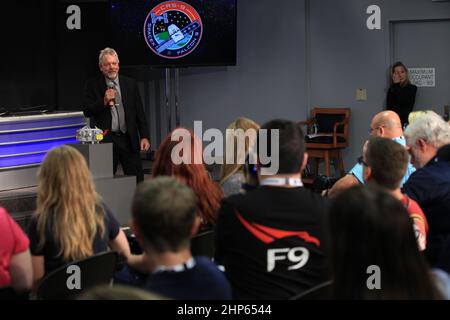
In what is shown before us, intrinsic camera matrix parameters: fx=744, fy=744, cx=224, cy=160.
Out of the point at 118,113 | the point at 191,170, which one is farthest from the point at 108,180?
the point at 191,170

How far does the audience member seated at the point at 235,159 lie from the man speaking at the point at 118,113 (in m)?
2.53

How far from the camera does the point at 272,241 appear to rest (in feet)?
8.47

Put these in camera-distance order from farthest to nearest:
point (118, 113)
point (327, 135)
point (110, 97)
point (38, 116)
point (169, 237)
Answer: point (327, 135) → point (38, 116) → point (118, 113) → point (110, 97) → point (169, 237)

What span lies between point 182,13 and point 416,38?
303cm

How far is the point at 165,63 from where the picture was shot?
9.62m

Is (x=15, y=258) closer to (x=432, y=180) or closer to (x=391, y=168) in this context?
(x=391, y=168)

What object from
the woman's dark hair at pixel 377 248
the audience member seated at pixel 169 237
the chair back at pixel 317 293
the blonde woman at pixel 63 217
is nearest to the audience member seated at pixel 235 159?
the blonde woman at pixel 63 217

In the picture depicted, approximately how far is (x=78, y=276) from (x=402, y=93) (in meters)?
7.06

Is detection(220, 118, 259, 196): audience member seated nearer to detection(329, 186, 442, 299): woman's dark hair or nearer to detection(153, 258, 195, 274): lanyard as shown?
detection(153, 258, 195, 274): lanyard

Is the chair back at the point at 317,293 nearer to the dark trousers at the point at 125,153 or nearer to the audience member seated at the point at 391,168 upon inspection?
the audience member seated at the point at 391,168

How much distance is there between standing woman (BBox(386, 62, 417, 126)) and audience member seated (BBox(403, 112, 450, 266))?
5.55 meters

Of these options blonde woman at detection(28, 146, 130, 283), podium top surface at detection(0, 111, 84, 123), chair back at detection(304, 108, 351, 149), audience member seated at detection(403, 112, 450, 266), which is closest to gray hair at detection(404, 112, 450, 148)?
audience member seated at detection(403, 112, 450, 266)

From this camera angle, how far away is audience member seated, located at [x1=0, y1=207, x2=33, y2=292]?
2836 millimetres
